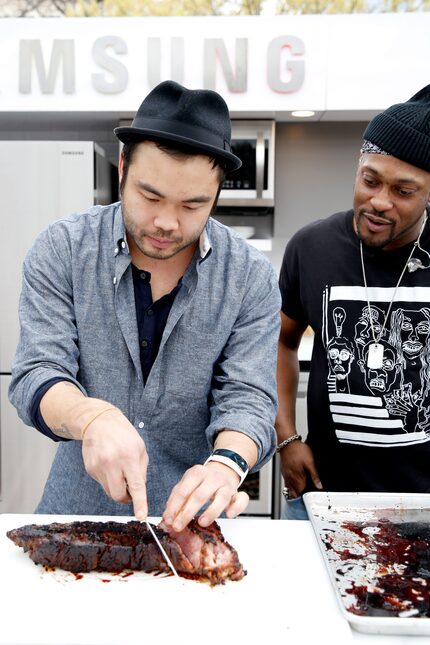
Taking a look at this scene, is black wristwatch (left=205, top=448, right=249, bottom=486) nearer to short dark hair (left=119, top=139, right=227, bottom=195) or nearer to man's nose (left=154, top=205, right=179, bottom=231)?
man's nose (left=154, top=205, right=179, bottom=231)

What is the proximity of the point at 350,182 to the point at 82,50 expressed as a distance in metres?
1.65

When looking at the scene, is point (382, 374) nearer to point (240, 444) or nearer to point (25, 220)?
point (240, 444)

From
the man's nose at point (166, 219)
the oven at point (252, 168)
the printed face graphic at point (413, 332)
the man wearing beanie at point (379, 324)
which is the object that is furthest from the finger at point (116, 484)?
the oven at point (252, 168)

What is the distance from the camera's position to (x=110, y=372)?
54.9 inches

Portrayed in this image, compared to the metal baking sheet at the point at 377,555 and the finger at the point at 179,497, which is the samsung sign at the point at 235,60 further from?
the finger at the point at 179,497

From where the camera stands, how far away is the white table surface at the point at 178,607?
34.9 inches

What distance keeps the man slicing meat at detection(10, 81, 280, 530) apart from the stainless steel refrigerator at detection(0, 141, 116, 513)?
157 cm

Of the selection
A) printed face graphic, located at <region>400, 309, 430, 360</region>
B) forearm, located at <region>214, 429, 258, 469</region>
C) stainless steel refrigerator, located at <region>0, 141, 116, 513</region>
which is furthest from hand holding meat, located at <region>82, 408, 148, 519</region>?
stainless steel refrigerator, located at <region>0, 141, 116, 513</region>

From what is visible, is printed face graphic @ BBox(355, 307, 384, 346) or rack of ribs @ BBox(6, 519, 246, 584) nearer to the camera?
rack of ribs @ BBox(6, 519, 246, 584)

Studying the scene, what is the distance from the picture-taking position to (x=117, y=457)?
1055 mm

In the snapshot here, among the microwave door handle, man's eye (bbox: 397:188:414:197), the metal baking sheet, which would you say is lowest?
the metal baking sheet

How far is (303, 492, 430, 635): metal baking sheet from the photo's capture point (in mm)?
928

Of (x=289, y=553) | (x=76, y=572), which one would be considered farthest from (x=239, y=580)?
(x=76, y=572)

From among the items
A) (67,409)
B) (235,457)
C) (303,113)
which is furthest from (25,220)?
(235,457)
